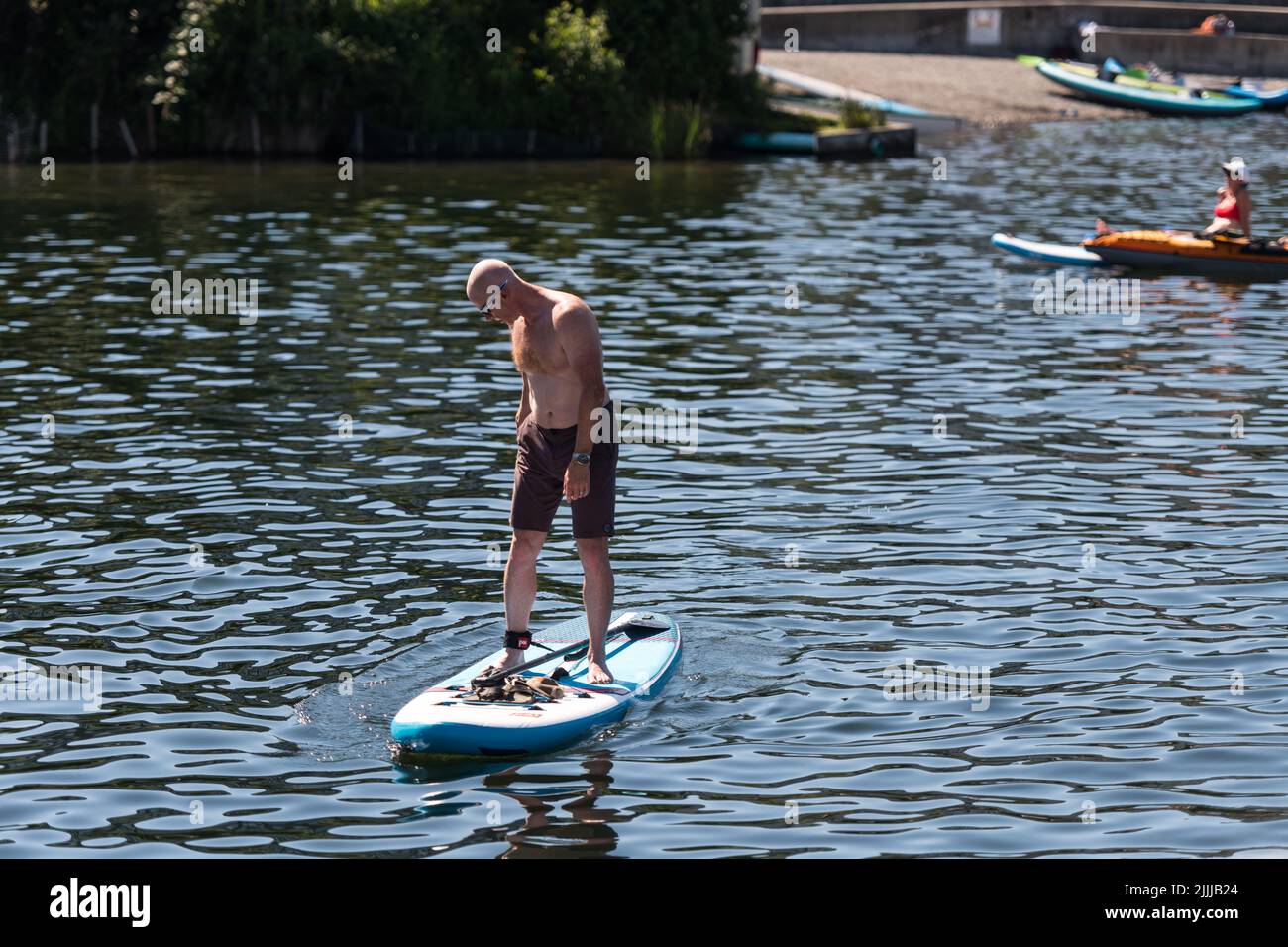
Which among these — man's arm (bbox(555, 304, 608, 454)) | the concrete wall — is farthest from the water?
the concrete wall

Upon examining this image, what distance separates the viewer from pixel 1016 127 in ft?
158

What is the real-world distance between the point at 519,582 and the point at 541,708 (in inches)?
33.1

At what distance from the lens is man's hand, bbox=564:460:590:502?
9.96m

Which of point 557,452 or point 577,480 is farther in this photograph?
point 557,452

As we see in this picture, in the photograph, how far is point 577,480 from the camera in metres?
9.98

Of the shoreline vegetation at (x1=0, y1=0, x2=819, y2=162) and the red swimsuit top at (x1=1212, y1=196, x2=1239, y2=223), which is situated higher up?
the shoreline vegetation at (x1=0, y1=0, x2=819, y2=162)

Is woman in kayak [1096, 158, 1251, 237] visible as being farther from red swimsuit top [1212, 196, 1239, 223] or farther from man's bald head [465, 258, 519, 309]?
man's bald head [465, 258, 519, 309]

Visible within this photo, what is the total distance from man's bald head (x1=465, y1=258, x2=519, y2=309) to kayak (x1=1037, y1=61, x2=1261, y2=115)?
146 feet

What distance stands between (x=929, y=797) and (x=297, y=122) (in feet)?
112

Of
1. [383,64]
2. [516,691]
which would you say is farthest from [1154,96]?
[516,691]

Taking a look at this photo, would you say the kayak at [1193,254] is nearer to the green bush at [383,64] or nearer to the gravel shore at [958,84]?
the green bush at [383,64]

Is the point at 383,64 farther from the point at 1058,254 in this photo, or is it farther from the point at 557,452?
the point at 557,452

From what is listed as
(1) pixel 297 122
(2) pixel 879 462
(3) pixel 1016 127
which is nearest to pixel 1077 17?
(3) pixel 1016 127
